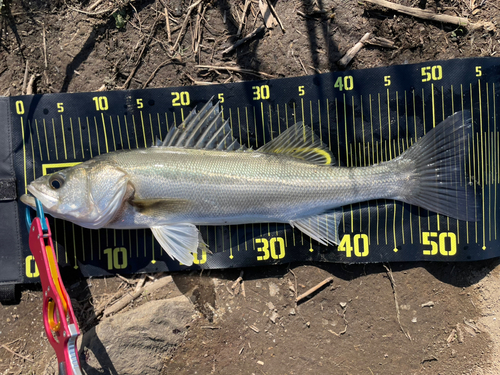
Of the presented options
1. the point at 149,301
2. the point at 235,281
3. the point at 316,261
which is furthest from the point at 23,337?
the point at 316,261

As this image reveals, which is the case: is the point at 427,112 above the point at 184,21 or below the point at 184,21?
below

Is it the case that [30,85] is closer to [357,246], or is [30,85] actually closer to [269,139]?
[269,139]

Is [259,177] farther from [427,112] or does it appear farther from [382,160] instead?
[427,112]

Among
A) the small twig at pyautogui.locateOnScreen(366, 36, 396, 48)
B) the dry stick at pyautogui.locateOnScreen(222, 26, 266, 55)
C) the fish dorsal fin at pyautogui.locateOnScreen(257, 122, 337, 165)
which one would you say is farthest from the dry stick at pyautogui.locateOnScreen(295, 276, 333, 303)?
the dry stick at pyautogui.locateOnScreen(222, 26, 266, 55)

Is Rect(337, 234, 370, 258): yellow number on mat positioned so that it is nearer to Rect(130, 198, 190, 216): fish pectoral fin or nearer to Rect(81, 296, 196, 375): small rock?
Rect(130, 198, 190, 216): fish pectoral fin

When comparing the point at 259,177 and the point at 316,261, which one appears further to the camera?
the point at 316,261
